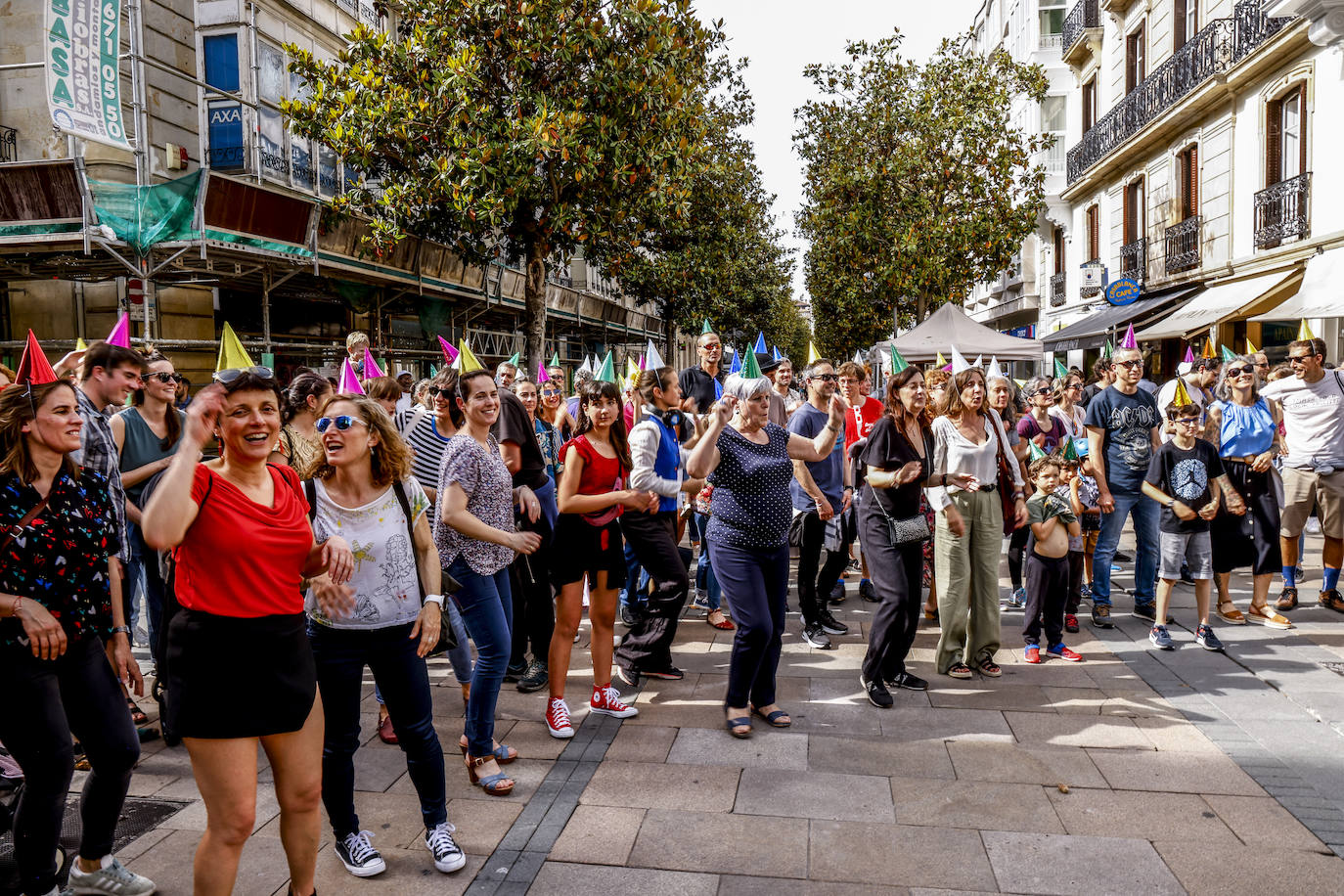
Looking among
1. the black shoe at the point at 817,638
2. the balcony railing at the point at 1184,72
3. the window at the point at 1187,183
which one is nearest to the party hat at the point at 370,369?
the black shoe at the point at 817,638

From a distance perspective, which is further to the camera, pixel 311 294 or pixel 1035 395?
pixel 311 294

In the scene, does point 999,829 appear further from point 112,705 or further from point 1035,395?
point 1035,395

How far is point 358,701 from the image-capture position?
3373 millimetres

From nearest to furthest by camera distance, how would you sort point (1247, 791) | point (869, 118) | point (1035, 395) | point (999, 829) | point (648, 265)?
point (999, 829) → point (1247, 791) → point (1035, 395) → point (869, 118) → point (648, 265)

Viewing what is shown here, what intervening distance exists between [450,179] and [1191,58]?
49.7 feet

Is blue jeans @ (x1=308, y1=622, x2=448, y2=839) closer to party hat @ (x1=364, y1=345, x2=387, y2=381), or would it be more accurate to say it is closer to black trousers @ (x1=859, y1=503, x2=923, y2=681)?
black trousers @ (x1=859, y1=503, x2=923, y2=681)

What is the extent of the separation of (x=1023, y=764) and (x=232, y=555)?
142 inches

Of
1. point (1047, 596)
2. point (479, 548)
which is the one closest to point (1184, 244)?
point (1047, 596)

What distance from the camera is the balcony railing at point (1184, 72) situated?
16469 millimetres

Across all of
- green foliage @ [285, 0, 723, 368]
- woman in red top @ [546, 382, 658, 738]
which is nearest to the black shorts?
woman in red top @ [546, 382, 658, 738]

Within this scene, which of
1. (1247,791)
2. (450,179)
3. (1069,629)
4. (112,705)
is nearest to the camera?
(112,705)

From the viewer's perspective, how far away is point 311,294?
617 inches

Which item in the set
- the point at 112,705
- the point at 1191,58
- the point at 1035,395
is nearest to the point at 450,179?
the point at 1035,395

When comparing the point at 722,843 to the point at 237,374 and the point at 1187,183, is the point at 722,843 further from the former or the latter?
the point at 1187,183
